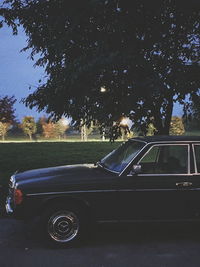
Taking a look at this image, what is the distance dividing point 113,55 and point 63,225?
384 cm

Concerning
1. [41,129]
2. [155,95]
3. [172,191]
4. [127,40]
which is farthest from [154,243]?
[41,129]

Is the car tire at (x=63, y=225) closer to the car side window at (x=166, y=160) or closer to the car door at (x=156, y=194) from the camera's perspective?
the car door at (x=156, y=194)

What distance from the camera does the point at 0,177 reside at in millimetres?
12898

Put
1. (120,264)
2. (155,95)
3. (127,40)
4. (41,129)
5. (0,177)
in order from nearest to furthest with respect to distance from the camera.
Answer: (120,264), (155,95), (127,40), (0,177), (41,129)

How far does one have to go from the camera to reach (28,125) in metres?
96.6

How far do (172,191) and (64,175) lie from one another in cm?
166

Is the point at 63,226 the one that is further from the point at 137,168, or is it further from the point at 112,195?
the point at 137,168

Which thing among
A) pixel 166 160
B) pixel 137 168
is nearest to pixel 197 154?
pixel 166 160

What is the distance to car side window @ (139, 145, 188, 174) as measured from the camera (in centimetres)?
657

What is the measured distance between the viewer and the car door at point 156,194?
20.9 ft

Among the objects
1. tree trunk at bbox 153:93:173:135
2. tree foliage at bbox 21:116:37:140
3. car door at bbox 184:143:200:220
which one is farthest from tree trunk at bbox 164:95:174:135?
tree foliage at bbox 21:116:37:140

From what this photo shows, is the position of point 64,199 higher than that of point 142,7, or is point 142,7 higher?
point 142,7

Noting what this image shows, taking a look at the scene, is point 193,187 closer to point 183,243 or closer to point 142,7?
point 183,243

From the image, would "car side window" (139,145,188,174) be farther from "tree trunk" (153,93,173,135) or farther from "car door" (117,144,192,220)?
"tree trunk" (153,93,173,135)
